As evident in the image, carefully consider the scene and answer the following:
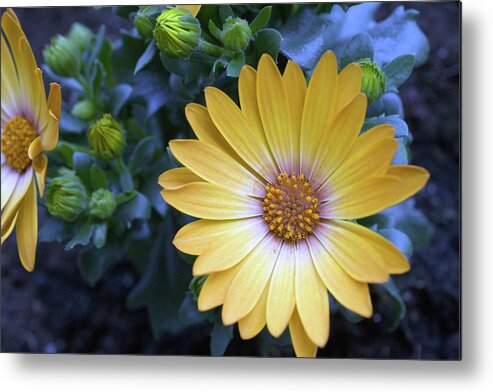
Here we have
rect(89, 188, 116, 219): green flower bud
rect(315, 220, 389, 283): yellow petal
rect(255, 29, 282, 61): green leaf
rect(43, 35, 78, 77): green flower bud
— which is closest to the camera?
rect(315, 220, 389, 283): yellow petal

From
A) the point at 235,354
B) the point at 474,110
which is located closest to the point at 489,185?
the point at 474,110

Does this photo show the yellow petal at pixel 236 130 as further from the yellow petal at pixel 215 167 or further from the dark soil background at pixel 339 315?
the dark soil background at pixel 339 315

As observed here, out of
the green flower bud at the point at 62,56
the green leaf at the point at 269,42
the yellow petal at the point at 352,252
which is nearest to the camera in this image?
the yellow petal at the point at 352,252

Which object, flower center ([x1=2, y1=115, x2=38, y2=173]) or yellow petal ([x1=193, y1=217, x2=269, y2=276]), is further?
flower center ([x1=2, y1=115, x2=38, y2=173])

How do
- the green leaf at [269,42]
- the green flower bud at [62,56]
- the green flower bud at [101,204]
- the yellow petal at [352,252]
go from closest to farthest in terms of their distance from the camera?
the yellow petal at [352,252] < the green leaf at [269,42] < the green flower bud at [101,204] < the green flower bud at [62,56]

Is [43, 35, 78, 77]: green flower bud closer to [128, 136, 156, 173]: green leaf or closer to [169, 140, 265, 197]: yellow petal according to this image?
[128, 136, 156, 173]: green leaf

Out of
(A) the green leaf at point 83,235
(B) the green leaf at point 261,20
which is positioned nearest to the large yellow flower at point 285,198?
(B) the green leaf at point 261,20

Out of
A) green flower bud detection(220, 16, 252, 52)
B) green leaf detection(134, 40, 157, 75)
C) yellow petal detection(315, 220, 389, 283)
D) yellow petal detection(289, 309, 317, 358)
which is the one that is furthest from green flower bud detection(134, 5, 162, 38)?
yellow petal detection(289, 309, 317, 358)

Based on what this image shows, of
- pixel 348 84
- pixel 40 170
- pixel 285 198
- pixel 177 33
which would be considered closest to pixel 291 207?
pixel 285 198
